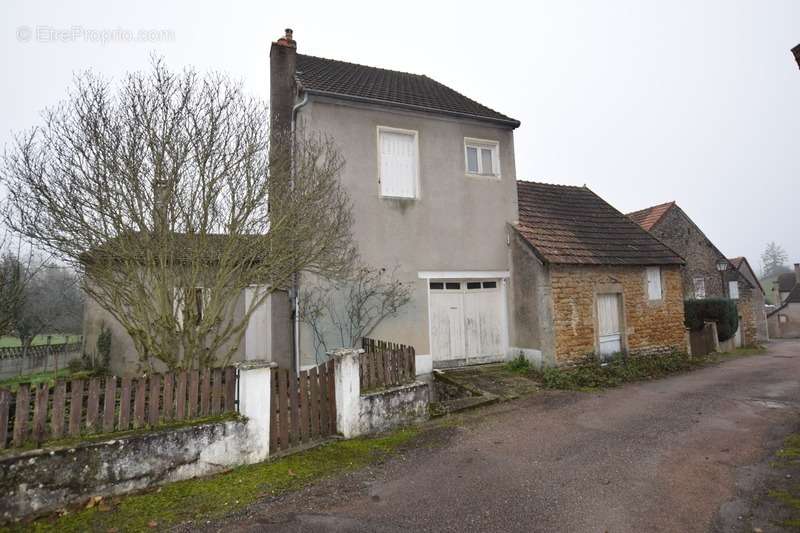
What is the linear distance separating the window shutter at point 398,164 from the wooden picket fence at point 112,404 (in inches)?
255

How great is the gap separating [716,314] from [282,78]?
1945cm

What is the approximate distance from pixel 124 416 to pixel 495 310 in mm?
9048

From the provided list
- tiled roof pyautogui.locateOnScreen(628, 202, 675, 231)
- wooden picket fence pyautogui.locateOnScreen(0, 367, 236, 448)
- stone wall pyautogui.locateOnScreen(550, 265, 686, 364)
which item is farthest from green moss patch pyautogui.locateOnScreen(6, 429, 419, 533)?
tiled roof pyautogui.locateOnScreen(628, 202, 675, 231)

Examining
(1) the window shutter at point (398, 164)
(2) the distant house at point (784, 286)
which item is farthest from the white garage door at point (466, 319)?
(2) the distant house at point (784, 286)

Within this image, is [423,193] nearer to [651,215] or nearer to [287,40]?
[287,40]

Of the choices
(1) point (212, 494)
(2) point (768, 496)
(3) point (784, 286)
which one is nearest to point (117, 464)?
(1) point (212, 494)

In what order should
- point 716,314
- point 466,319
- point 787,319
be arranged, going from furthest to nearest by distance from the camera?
point 787,319
point 716,314
point 466,319

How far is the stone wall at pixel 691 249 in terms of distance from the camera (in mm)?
22438

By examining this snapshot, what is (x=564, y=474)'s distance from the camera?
5.13 m

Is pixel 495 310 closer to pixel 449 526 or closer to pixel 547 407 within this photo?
pixel 547 407

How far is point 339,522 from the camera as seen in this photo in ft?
13.6

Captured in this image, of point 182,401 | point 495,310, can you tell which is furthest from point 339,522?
point 495,310

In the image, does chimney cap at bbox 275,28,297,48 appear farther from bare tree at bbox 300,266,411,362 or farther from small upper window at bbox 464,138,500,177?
bare tree at bbox 300,266,411,362

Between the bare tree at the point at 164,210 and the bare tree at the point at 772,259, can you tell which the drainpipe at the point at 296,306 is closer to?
the bare tree at the point at 164,210
